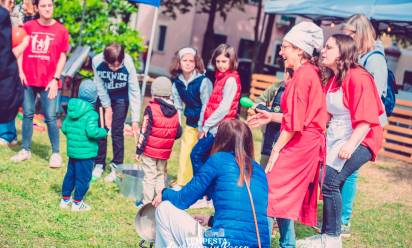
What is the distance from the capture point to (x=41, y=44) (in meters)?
6.67

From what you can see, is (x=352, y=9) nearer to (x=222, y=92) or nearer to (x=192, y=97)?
(x=192, y=97)

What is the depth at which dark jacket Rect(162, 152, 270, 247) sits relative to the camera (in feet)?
10.9

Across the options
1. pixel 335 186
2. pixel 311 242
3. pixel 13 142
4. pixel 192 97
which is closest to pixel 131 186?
pixel 192 97

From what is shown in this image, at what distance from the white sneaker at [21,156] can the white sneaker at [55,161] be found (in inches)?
12.4

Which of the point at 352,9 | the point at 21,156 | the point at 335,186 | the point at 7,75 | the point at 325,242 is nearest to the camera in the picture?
the point at 7,75

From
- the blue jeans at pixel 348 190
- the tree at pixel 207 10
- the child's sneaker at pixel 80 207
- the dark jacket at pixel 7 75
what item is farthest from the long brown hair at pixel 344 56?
the tree at pixel 207 10

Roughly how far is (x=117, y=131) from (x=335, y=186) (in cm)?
297

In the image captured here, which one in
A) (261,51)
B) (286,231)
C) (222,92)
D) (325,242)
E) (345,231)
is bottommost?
(345,231)

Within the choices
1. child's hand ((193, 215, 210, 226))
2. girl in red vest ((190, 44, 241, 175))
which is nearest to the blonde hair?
girl in red vest ((190, 44, 241, 175))

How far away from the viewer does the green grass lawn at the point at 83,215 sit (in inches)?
182

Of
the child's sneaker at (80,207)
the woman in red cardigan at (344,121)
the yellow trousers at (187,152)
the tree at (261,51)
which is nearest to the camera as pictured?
the woman in red cardigan at (344,121)

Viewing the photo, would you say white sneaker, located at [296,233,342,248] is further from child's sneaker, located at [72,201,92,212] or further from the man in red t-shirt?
the man in red t-shirt

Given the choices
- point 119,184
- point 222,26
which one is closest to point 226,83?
point 119,184

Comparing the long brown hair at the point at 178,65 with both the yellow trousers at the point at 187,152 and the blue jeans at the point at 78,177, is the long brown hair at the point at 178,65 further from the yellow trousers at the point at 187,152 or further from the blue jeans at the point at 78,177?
the blue jeans at the point at 78,177
